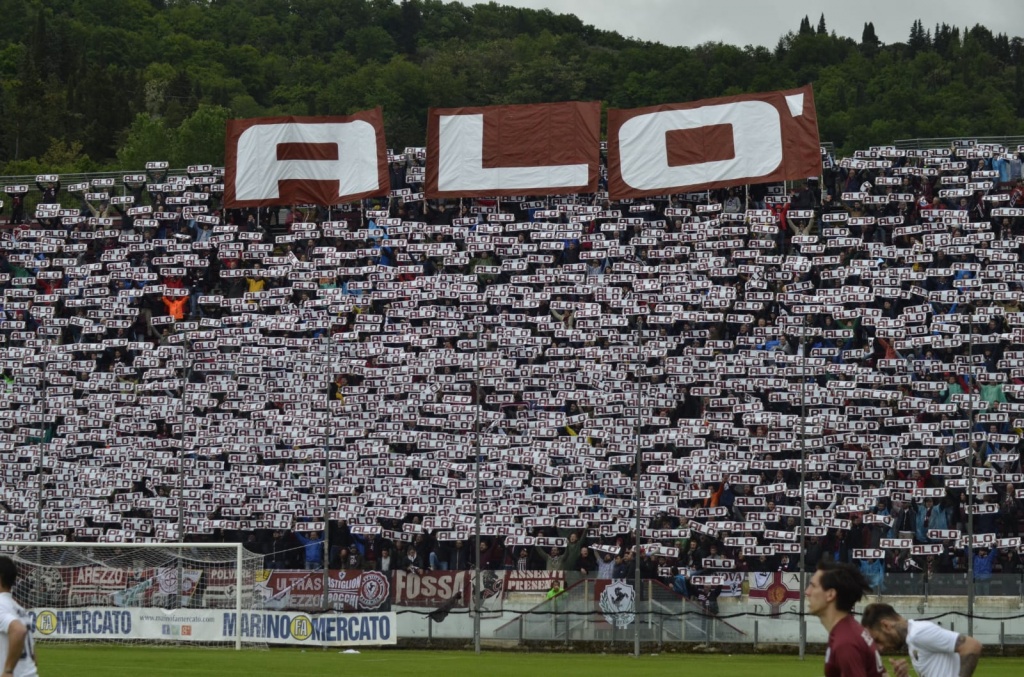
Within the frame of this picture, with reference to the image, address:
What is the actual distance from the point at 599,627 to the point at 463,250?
11859 mm

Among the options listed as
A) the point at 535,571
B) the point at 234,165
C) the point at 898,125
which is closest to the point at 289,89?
the point at 898,125

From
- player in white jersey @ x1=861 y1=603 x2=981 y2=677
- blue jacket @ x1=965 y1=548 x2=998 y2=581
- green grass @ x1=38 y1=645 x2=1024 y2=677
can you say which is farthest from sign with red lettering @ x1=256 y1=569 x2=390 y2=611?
player in white jersey @ x1=861 y1=603 x2=981 y2=677

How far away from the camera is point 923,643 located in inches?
396

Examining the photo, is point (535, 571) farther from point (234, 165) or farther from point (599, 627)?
point (234, 165)

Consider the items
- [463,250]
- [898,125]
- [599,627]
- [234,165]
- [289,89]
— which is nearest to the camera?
[599,627]

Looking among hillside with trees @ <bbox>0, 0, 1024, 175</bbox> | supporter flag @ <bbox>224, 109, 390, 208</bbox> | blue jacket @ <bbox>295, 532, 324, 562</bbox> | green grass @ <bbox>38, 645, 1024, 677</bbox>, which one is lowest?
green grass @ <bbox>38, 645, 1024, 677</bbox>

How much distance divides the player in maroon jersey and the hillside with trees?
242 feet

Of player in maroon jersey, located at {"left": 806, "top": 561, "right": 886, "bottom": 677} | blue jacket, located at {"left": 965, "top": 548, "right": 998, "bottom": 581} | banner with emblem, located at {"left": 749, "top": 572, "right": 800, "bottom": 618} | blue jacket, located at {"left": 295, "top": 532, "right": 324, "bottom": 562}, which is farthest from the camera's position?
blue jacket, located at {"left": 295, "top": 532, "right": 324, "bottom": 562}

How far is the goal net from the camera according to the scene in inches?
1148

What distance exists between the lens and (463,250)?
37219mm

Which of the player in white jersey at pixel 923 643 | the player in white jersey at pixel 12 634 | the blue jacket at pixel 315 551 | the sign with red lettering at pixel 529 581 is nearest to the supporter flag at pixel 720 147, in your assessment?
the sign with red lettering at pixel 529 581

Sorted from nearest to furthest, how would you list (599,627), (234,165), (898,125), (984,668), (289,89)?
(984,668) → (599,627) → (234,165) → (898,125) → (289,89)

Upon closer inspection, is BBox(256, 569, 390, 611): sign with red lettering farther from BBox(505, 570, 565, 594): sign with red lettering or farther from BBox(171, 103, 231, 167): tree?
BBox(171, 103, 231, 167): tree

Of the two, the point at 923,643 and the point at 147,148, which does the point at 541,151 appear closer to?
the point at 923,643
